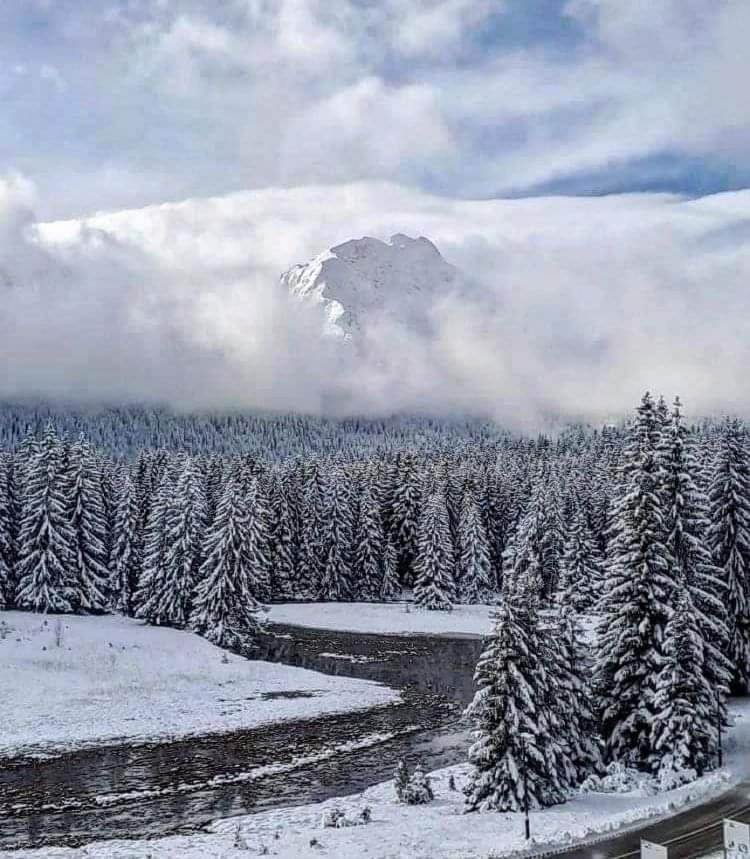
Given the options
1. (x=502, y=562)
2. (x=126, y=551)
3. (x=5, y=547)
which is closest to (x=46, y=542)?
(x=5, y=547)

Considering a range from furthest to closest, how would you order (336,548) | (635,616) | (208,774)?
(336,548) < (208,774) < (635,616)

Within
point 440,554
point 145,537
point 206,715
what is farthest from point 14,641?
point 440,554

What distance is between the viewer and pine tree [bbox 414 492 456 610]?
9181 cm

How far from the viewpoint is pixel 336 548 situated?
101m

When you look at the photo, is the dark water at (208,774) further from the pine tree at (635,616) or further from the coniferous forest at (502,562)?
the coniferous forest at (502,562)

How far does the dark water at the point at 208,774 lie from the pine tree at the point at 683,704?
32.9 ft

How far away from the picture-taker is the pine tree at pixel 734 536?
142 feet

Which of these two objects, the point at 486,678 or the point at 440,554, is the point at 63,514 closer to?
the point at 440,554

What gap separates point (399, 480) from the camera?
352 feet

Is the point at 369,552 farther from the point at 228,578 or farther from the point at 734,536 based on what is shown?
the point at 734,536

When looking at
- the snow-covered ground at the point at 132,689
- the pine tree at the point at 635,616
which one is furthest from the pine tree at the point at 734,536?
the snow-covered ground at the point at 132,689

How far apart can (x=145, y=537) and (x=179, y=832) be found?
50.7m

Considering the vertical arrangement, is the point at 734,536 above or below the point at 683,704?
above

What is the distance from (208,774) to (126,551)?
47.5m
